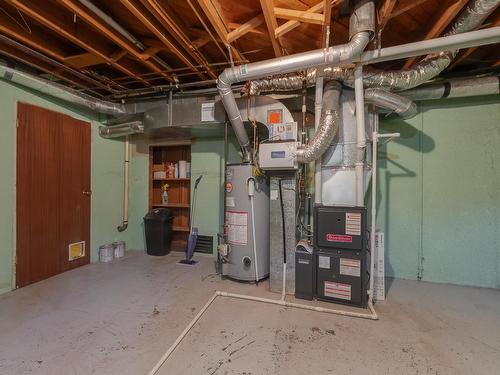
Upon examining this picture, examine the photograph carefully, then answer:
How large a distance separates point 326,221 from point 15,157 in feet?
10.7

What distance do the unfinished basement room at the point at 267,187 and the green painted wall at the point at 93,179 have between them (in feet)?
0.06

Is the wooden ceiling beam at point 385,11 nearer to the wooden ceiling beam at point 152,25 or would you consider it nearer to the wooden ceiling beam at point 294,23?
the wooden ceiling beam at point 294,23

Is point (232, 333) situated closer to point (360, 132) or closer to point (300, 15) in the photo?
point (360, 132)

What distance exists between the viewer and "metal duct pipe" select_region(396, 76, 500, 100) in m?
2.31

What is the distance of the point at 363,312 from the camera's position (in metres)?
2.02

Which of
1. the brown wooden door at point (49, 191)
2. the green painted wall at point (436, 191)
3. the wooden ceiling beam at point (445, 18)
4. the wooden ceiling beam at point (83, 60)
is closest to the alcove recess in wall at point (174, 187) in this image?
the brown wooden door at point (49, 191)

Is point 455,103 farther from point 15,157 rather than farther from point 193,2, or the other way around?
point 15,157

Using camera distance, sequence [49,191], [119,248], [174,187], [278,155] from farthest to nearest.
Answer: [174,187] → [119,248] → [49,191] → [278,155]

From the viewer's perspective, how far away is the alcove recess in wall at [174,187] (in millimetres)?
3865

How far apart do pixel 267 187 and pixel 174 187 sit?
6.47 ft

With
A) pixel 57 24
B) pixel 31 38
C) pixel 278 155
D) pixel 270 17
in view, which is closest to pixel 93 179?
pixel 31 38

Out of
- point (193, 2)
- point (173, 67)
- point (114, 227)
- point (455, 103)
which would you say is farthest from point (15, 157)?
point (455, 103)

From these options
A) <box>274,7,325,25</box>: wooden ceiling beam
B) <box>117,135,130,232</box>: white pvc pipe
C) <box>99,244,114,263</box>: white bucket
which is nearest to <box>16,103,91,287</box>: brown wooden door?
<box>99,244,114,263</box>: white bucket

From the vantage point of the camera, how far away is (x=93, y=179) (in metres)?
3.26
